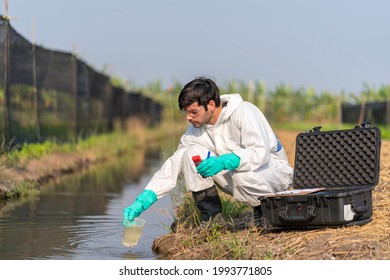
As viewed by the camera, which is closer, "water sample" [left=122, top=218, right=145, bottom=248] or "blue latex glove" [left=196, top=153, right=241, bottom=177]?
"blue latex glove" [left=196, top=153, right=241, bottom=177]

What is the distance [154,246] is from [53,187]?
242 inches

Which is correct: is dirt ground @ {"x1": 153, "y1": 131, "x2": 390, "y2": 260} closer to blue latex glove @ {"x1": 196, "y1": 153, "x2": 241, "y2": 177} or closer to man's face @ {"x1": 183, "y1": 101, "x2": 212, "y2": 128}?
blue latex glove @ {"x1": 196, "y1": 153, "x2": 241, "y2": 177}

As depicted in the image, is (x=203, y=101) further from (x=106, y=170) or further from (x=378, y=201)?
(x=106, y=170)

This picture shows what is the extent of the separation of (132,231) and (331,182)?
70.0 inches

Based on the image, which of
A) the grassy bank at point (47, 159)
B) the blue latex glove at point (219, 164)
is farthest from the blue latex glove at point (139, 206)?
the grassy bank at point (47, 159)

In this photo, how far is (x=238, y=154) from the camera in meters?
7.35

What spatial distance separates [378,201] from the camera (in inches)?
322

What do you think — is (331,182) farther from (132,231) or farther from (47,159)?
(47,159)

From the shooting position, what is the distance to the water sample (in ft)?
24.7

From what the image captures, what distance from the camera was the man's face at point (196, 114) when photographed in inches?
295

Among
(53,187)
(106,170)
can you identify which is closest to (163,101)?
(106,170)

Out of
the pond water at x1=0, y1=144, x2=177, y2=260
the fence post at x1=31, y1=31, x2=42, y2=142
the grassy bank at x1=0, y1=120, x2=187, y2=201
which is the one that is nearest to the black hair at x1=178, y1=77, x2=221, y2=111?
the pond water at x1=0, y1=144, x2=177, y2=260

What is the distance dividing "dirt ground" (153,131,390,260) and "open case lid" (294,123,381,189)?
1.20 feet

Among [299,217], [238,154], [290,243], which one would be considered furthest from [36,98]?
[290,243]
